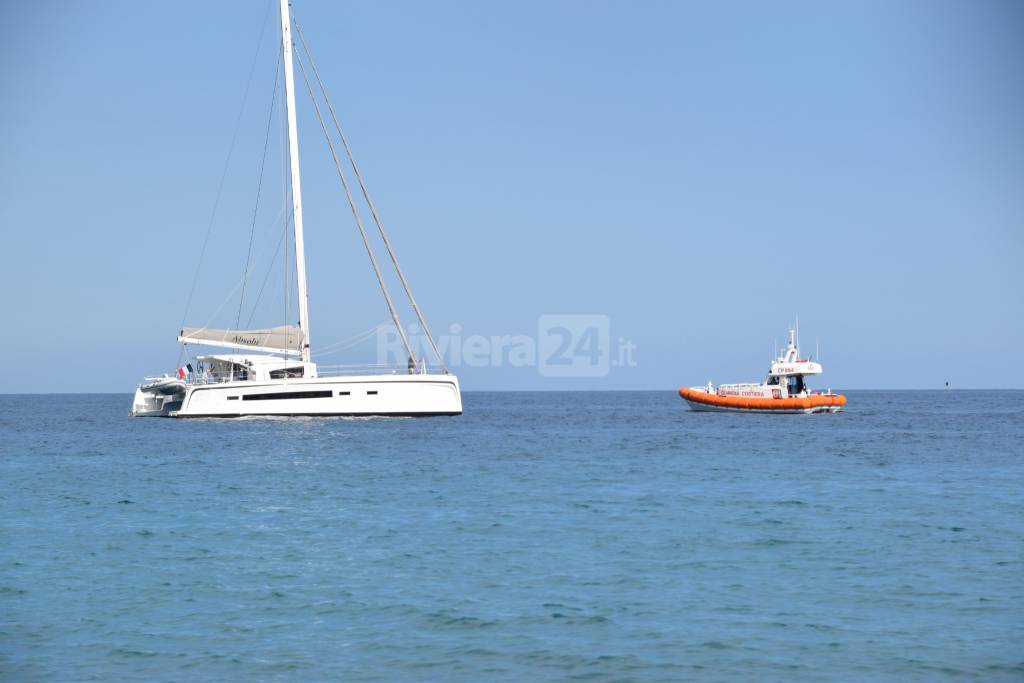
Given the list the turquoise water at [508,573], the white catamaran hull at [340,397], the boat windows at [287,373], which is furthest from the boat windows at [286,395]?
the turquoise water at [508,573]

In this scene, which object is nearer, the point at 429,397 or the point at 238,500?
the point at 238,500

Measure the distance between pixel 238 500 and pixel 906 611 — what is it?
17.9m

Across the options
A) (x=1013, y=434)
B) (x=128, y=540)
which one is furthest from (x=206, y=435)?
(x=1013, y=434)

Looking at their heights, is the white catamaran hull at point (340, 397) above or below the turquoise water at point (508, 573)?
above

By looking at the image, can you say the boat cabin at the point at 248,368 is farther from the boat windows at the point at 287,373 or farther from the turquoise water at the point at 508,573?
the turquoise water at the point at 508,573

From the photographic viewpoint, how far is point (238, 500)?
2662 cm

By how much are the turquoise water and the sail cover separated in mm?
19128

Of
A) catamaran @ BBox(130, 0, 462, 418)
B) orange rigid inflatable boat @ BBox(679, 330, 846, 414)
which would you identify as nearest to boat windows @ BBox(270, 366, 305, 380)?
catamaran @ BBox(130, 0, 462, 418)

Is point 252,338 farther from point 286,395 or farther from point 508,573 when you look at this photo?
point 508,573

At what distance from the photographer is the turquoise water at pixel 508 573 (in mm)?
12445

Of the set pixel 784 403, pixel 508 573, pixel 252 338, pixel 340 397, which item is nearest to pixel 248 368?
pixel 252 338

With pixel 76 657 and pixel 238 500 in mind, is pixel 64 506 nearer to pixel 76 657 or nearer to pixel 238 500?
pixel 238 500

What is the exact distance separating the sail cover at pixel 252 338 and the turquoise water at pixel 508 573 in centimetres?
1913

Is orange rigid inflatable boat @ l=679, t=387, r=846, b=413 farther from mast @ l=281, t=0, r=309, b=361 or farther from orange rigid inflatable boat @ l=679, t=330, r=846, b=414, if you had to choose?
mast @ l=281, t=0, r=309, b=361
